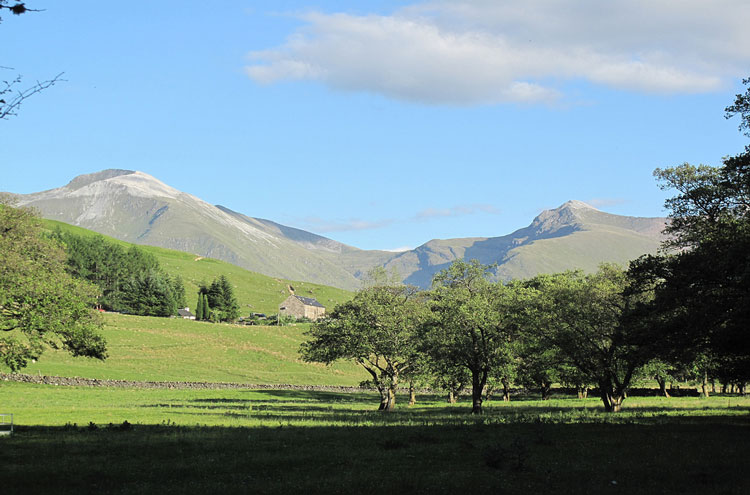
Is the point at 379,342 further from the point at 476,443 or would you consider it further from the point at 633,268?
the point at 476,443

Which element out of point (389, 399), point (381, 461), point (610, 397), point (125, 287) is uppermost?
point (125, 287)

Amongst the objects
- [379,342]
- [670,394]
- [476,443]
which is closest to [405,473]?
[476,443]

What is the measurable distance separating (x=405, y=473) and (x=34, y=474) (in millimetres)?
11429

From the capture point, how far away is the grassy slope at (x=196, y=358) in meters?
99.1

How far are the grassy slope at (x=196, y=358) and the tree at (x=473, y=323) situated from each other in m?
55.7

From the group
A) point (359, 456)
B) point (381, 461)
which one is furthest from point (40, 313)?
point (381, 461)

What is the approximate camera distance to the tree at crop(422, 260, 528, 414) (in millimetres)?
52781

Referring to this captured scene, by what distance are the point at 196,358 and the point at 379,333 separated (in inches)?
2613

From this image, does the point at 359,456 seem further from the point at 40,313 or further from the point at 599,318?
the point at 599,318

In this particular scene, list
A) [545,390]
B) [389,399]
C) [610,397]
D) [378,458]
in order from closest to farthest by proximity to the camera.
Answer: [378,458] < [610,397] < [389,399] < [545,390]

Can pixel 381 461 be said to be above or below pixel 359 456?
above

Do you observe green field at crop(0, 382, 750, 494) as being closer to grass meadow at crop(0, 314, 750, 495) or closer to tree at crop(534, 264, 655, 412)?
grass meadow at crop(0, 314, 750, 495)

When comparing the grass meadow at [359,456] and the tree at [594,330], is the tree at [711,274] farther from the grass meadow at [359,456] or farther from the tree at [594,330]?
the tree at [594,330]

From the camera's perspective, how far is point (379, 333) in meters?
61.6
